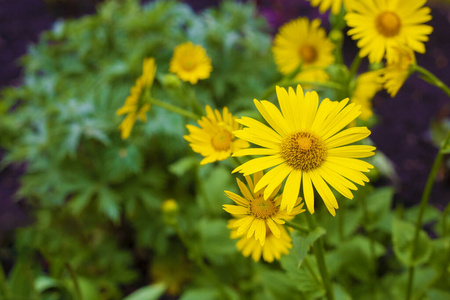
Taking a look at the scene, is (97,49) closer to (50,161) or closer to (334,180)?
(50,161)

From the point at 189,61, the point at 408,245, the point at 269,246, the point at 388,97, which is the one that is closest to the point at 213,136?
the point at 269,246

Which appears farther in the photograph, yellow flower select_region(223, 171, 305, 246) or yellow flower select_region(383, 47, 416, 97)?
yellow flower select_region(383, 47, 416, 97)

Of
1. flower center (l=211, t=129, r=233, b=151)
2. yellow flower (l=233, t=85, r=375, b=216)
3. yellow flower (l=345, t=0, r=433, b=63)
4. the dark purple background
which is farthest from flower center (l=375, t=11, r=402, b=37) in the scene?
the dark purple background

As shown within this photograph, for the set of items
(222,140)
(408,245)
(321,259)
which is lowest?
(408,245)

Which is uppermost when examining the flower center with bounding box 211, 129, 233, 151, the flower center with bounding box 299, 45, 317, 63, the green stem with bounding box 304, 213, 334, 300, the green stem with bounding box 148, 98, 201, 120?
the flower center with bounding box 299, 45, 317, 63

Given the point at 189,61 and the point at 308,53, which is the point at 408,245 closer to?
the point at 308,53

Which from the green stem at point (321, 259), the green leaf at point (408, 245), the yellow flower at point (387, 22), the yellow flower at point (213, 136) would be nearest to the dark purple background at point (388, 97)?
the green leaf at point (408, 245)

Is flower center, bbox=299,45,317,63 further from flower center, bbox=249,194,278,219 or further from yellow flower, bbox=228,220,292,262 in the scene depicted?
flower center, bbox=249,194,278,219

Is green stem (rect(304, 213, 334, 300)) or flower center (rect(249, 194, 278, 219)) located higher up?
flower center (rect(249, 194, 278, 219))
